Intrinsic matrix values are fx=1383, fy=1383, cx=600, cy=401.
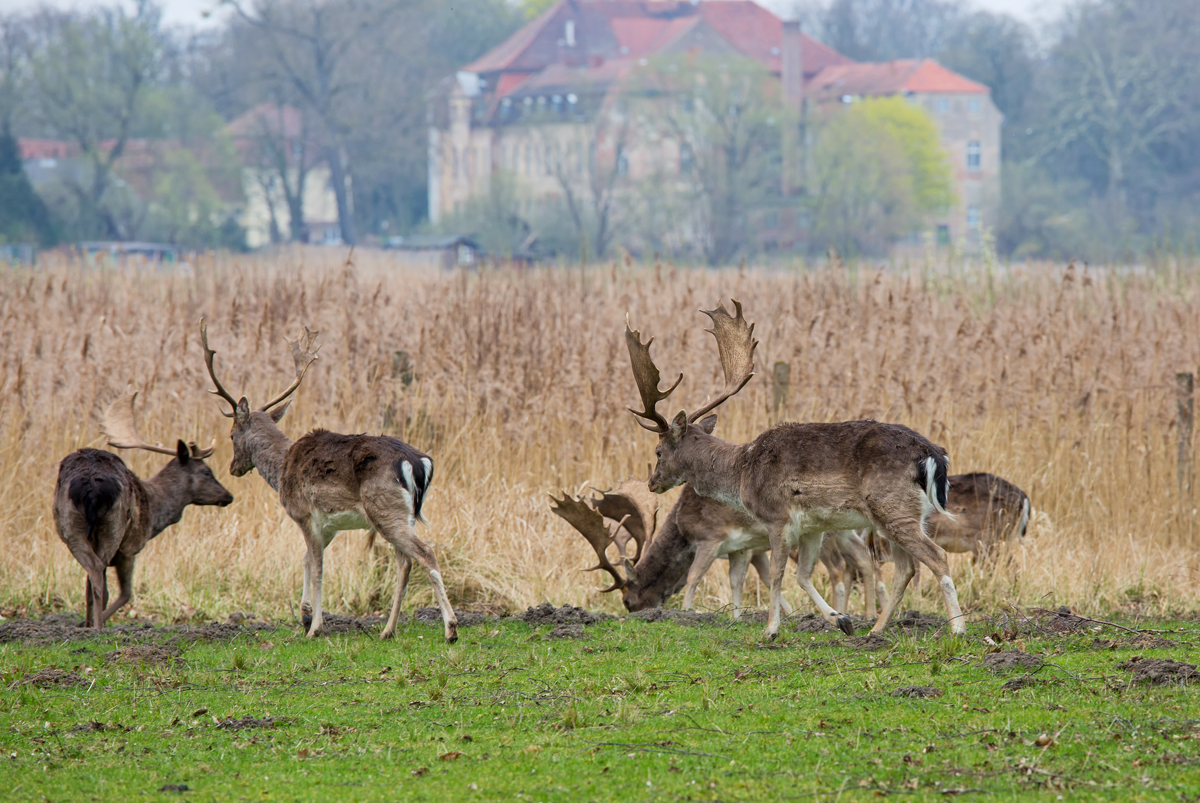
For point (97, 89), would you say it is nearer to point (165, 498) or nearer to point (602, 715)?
point (165, 498)

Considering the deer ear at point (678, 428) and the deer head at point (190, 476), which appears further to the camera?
the deer head at point (190, 476)

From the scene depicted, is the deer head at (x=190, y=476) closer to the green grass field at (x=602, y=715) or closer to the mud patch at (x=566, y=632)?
the green grass field at (x=602, y=715)

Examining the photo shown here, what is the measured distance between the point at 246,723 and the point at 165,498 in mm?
3672

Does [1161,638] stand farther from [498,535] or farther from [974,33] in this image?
[974,33]

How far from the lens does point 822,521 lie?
7.55 m

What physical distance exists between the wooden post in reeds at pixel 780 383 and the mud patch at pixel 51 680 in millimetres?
6991

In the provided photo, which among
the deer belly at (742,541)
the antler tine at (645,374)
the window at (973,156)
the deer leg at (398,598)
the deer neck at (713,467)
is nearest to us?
the deer leg at (398,598)

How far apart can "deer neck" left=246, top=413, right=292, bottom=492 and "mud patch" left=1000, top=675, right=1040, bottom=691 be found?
459cm

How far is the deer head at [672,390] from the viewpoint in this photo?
27.7ft

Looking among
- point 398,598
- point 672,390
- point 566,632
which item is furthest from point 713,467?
point 398,598

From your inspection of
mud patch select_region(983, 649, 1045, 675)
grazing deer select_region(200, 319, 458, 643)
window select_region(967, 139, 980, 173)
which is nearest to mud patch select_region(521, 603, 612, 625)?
grazing deer select_region(200, 319, 458, 643)

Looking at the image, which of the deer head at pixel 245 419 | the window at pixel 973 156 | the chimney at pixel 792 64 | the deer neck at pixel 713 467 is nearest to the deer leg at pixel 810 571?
the deer neck at pixel 713 467

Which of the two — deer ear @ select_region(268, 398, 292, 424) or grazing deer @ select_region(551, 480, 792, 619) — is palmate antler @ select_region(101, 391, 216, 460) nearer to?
deer ear @ select_region(268, 398, 292, 424)

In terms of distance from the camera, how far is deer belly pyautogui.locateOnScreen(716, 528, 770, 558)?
883 centimetres
